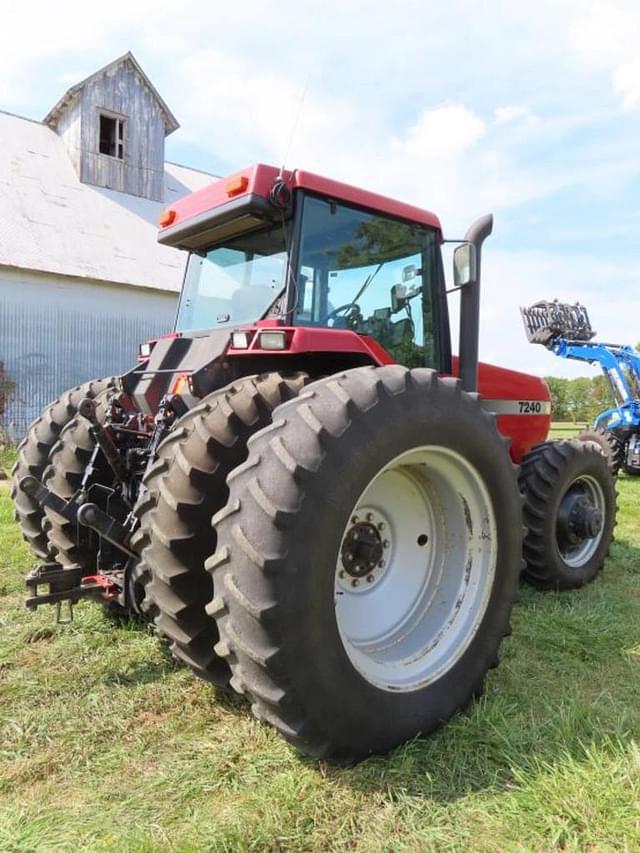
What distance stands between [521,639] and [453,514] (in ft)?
3.40

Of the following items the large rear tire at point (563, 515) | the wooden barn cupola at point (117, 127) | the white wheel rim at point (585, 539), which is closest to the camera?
the large rear tire at point (563, 515)

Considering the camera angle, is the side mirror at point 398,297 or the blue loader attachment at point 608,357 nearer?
the side mirror at point 398,297

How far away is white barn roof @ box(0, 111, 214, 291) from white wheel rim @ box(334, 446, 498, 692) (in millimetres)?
12255

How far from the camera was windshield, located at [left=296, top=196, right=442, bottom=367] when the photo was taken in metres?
3.08

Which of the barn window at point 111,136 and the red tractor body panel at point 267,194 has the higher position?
the barn window at point 111,136

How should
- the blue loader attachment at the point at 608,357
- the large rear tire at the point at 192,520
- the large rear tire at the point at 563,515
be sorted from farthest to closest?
the blue loader attachment at the point at 608,357
the large rear tire at the point at 563,515
the large rear tire at the point at 192,520

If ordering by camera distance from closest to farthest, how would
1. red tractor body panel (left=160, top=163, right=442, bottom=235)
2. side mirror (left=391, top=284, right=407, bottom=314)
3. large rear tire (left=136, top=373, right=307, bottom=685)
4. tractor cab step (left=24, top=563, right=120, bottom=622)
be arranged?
large rear tire (left=136, top=373, right=307, bottom=685)
tractor cab step (left=24, top=563, right=120, bottom=622)
red tractor body panel (left=160, top=163, right=442, bottom=235)
side mirror (left=391, top=284, right=407, bottom=314)

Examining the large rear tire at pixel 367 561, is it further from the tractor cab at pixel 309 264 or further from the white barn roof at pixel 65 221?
the white barn roof at pixel 65 221

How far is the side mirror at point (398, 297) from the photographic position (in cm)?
347

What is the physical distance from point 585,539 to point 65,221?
13.8 metres

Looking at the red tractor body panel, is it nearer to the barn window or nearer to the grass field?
the grass field

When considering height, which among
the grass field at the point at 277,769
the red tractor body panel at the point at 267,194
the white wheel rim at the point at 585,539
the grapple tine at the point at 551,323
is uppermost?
A: the grapple tine at the point at 551,323

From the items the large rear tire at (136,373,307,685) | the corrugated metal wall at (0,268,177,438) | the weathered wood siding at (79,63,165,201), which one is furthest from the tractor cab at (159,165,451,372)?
the weathered wood siding at (79,63,165,201)

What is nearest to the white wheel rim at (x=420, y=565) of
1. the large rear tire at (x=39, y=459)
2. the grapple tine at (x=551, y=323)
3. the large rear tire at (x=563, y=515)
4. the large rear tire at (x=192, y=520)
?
the large rear tire at (x=192, y=520)
